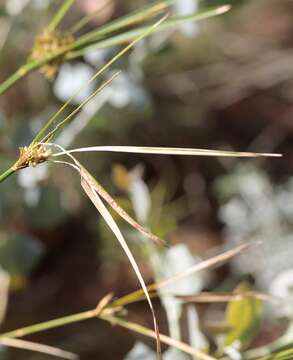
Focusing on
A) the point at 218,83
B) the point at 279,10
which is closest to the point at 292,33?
the point at 279,10

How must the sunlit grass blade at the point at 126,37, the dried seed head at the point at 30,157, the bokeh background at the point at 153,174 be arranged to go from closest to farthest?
1. the dried seed head at the point at 30,157
2. the sunlit grass blade at the point at 126,37
3. the bokeh background at the point at 153,174

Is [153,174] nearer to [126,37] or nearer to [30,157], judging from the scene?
[126,37]

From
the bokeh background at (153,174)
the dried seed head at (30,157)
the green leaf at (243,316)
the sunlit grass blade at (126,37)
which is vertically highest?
the bokeh background at (153,174)

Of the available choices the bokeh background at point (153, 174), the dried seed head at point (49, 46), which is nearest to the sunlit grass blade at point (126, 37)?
the dried seed head at point (49, 46)

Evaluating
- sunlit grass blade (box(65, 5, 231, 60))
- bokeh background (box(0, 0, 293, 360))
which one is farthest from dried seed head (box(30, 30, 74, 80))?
bokeh background (box(0, 0, 293, 360))

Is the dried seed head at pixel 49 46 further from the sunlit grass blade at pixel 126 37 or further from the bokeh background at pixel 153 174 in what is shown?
the bokeh background at pixel 153 174

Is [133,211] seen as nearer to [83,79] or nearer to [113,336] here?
[83,79]

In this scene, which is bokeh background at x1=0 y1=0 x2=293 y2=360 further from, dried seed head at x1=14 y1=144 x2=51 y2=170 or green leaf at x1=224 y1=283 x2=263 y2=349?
dried seed head at x1=14 y1=144 x2=51 y2=170

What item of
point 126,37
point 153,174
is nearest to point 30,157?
point 126,37
